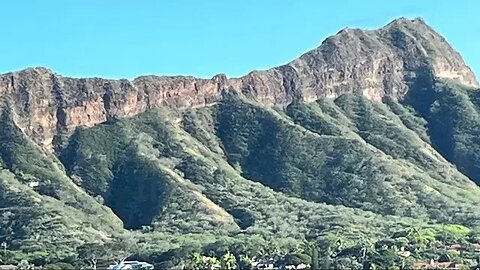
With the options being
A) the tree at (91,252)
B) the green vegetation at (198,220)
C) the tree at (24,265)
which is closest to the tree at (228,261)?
the green vegetation at (198,220)

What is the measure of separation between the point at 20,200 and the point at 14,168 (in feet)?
55.2

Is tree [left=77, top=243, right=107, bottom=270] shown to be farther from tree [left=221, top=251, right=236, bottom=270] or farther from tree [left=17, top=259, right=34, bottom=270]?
tree [left=221, top=251, right=236, bottom=270]

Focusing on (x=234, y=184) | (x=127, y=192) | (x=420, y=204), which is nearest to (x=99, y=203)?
(x=127, y=192)

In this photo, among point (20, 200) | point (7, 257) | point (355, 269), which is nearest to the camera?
point (355, 269)

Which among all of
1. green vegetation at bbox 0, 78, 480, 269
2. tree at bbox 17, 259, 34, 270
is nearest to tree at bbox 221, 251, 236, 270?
green vegetation at bbox 0, 78, 480, 269

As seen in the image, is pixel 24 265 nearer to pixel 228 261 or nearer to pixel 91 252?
pixel 91 252

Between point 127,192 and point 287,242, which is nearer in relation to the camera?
point 287,242

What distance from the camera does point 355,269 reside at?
12950 centimetres

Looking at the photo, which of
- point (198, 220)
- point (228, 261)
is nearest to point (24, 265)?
point (228, 261)

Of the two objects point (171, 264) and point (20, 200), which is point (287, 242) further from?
point (20, 200)

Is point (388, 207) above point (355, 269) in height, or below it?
above

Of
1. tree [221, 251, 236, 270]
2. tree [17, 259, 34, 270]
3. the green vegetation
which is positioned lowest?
tree [17, 259, 34, 270]

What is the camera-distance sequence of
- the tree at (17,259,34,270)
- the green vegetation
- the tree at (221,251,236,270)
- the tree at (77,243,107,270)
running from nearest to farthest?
1. the tree at (221,251,236,270)
2. the tree at (17,259,34,270)
3. the tree at (77,243,107,270)
4. the green vegetation

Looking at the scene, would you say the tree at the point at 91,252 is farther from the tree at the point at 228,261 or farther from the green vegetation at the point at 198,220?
the tree at the point at 228,261
